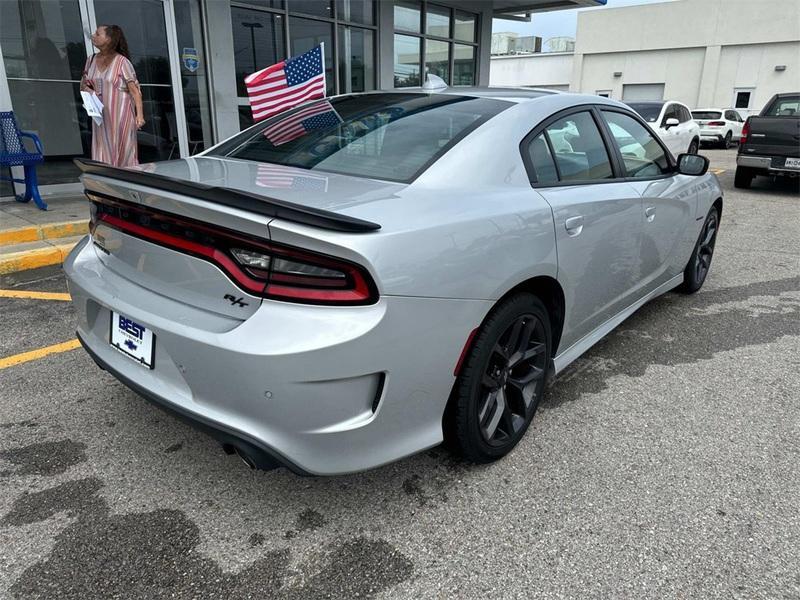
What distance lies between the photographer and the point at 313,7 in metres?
10.1

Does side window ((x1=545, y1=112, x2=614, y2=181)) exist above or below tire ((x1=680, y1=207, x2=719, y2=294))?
above

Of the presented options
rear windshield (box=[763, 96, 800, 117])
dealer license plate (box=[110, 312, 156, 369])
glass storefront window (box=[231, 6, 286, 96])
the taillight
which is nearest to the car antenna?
the taillight

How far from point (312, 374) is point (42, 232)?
16.6ft

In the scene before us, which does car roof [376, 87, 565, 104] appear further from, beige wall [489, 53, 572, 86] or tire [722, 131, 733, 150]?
beige wall [489, 53, 572, 86]

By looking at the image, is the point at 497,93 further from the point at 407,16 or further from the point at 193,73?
the point at 407,16

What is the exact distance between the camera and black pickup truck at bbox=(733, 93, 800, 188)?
9684mm

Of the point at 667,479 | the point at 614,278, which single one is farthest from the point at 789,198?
the point at 667,479

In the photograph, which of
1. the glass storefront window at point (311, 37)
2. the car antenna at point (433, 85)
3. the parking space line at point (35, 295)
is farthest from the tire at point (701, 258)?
the glass storefront window at point (311, 37)

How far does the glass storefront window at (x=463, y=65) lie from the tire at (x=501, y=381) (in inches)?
488

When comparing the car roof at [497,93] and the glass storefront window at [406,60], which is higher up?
the glass storefront window at [406,60]

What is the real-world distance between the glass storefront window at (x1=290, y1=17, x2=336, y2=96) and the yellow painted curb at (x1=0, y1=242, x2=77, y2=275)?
6092 millimetres

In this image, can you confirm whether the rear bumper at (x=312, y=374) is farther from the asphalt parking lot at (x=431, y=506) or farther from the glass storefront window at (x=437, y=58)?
the glass storefront window at (x=437, y=58)

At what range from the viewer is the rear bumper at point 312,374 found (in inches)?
67.6

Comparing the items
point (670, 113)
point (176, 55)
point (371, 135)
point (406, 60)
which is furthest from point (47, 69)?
point (670, 113)
